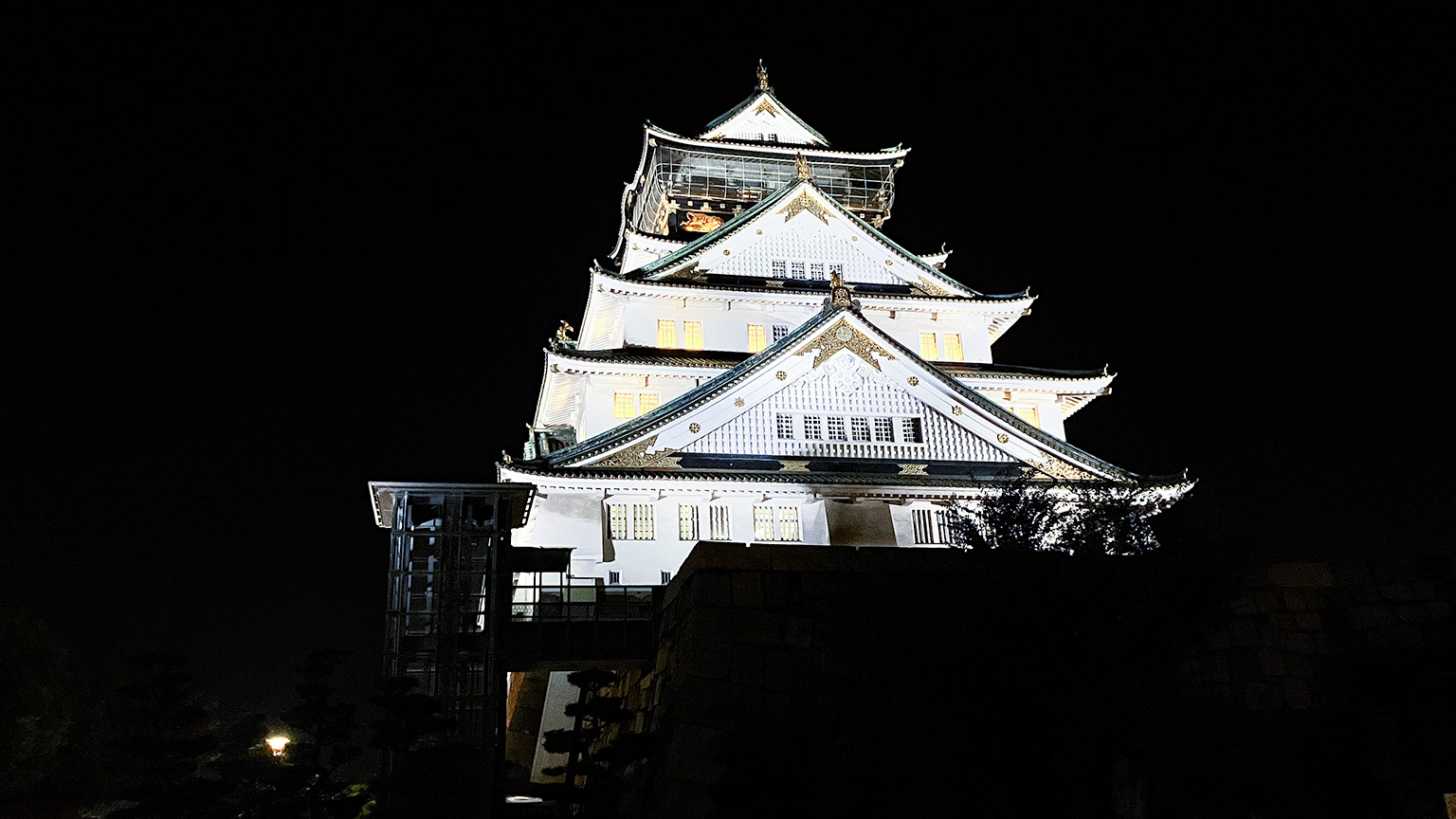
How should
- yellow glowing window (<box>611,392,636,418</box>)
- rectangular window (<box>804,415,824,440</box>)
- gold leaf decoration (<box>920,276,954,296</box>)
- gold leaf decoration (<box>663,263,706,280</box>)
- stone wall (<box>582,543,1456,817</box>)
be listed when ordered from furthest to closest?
gold leaf decoration (<box>920,276,954,296</box>), gold leaf decoration (<box>663,263,706,280</box>), yellow glowing window (<box>611,392,636,418</box>), rectangular window (<box>804,415,824,440</box>), stone wall (<box>582,543,1456,817</box>)

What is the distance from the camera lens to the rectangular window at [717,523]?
2397 centimetres

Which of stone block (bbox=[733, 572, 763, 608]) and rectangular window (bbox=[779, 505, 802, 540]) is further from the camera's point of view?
rectangular window (bbox=[779, 505, 802, 540])

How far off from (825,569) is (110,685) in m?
40.6

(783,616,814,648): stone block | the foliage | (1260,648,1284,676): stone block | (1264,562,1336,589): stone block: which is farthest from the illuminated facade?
(783,616,814,648): stone block

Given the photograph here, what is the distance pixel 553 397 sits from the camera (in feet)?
104

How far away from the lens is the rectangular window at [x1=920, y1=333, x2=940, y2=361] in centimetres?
3222

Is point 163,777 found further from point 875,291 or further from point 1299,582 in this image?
point 875,291

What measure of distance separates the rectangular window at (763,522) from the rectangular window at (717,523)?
736 mm

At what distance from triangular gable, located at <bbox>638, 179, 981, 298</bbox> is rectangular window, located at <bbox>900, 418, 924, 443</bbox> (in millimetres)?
8031

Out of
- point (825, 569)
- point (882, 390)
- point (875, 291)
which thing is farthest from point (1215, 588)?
point (875, 291)

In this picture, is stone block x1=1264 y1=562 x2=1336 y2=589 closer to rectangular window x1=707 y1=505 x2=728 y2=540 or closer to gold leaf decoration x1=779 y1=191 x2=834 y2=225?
rectangular window x1=707 y1=505 x2=728 y2=540

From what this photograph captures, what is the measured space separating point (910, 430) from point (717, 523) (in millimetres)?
5711

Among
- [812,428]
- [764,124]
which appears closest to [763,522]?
[812,428]

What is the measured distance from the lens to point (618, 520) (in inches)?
934
